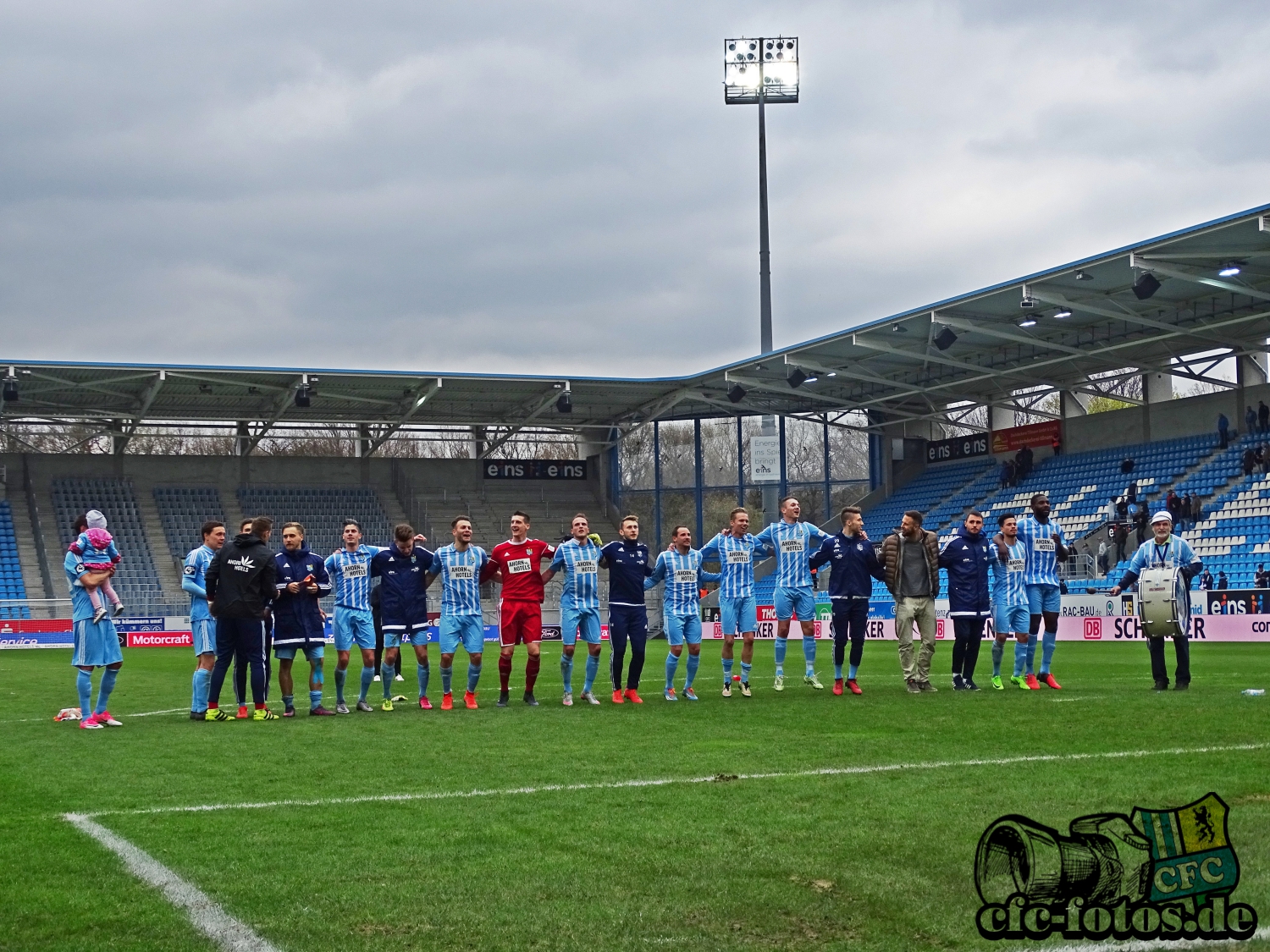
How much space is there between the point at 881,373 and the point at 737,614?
1169 inches

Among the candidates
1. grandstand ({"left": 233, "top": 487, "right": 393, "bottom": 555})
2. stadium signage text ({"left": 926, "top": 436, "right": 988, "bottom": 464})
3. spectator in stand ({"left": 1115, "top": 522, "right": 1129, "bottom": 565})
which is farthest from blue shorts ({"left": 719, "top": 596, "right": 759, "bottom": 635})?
stadium signage text ({"left": 926, "top": 436, "right": 988, "bottom": 464})

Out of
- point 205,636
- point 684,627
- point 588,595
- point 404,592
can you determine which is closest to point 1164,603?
point 684,627

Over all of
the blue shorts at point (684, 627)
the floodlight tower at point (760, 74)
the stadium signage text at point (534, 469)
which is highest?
the floodlight tower at point (760, 74)

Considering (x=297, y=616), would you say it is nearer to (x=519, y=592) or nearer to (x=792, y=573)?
(x=519, y=592)

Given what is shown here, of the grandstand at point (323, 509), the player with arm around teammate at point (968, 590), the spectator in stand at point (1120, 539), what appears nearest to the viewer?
the player with arm around teammate at point (968, 590)

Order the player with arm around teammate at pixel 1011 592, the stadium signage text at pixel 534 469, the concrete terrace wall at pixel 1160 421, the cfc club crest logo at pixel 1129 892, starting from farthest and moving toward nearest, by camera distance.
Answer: the stadium signage text at pixel 534 469
the concrete terrace wall at pixel 1160 421
the player with arm around teammate at pixel 1011 592
the cfc club crest logo at pixel 1129 892

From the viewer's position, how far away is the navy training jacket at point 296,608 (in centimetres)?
1335

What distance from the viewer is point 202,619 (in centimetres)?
1329

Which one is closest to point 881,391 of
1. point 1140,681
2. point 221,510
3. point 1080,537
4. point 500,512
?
point 1080,537

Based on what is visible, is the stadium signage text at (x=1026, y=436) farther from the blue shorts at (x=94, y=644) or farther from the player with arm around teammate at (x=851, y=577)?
the blue shorts at (x=94, y=644)

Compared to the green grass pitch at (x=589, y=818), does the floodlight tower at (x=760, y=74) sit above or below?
above

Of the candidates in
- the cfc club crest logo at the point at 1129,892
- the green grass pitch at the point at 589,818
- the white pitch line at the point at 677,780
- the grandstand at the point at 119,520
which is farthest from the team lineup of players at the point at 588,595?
the grandstand at the point at 119,520

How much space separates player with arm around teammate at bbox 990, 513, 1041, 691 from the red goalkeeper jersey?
540cm

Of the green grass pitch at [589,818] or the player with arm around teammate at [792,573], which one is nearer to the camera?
the green grass pitch at [589,818]
